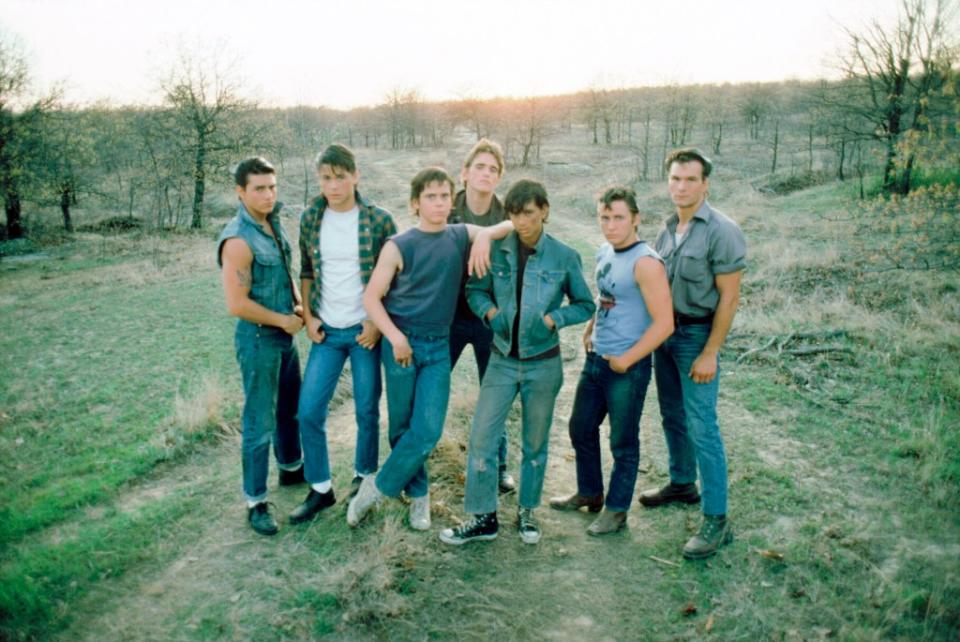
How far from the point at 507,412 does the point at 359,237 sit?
55.5 inches

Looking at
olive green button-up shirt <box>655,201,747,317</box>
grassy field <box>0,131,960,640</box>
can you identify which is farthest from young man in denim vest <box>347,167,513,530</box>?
olive green button-up shirt <box>655,201,747,317</box>

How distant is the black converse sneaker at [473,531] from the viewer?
343 cm

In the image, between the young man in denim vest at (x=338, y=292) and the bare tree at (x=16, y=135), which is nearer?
the young man in denim vest at (x=338, y=292)

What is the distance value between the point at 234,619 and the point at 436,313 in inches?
76.1

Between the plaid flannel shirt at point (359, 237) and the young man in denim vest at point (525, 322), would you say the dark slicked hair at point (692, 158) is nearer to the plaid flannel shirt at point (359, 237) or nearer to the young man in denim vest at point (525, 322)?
the young man in denim vest at point (525, 322)

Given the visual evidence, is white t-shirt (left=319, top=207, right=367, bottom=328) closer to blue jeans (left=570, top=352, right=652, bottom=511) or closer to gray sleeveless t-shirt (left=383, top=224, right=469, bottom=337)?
gray sleeveless t-shirt (left=383, top=224, right=469, bottom=337)

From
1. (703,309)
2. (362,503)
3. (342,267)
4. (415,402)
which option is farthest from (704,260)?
(362,503)

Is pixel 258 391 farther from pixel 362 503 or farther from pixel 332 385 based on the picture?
pixel 362 503

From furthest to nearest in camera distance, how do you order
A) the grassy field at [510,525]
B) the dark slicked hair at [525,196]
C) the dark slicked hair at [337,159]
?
the dark slicked hair at [337,159] → the dark slicked hair at [525,196] → the grassy field at [510,525]

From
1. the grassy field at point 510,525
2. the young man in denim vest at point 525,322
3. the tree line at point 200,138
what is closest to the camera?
the grassy field at point 510,525

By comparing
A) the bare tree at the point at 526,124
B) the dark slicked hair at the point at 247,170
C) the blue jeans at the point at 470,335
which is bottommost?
the blue jeans at the point at 470,335

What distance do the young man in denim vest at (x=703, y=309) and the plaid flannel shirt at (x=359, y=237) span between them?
1.79 metres

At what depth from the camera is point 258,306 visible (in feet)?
11.0

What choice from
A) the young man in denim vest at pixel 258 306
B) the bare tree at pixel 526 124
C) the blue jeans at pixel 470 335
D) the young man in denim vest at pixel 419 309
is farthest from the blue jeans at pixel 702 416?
the bare tree at pixel 526 124
